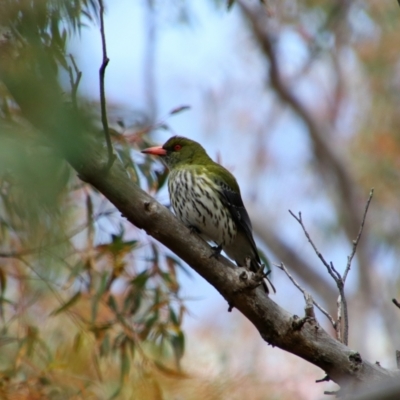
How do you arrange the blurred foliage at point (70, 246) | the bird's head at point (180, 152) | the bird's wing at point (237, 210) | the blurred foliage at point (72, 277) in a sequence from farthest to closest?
the bird's head at point (180, 152)
the bird's wing at point (237, 210)
the blurred foliage at point (72, 277)
the blurred foliage at point (70, 246)

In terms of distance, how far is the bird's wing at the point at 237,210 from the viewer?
444cm

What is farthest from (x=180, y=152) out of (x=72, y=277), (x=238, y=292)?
(x=238, y=292)

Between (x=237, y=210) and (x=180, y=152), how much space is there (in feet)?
2.07

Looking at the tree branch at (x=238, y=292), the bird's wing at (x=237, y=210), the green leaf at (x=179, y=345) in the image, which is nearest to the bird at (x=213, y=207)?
the bird's wing at (x=237, y=210)

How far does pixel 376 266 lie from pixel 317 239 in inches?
36.0

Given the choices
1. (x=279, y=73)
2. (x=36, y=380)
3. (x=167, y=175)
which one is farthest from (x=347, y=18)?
(x=36, y=380)

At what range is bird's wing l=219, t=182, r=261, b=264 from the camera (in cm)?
444

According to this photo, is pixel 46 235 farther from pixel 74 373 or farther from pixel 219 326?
pixel 219 326

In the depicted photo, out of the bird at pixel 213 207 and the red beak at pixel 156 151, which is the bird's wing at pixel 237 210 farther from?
the red beak at pixel 156 151

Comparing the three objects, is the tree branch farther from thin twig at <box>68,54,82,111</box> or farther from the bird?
the bird

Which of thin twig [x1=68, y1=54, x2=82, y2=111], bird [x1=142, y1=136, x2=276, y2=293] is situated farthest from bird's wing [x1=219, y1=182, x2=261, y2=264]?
thin twig [x1=68, y1=54, x2=82, y2=111]

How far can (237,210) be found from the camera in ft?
14.8

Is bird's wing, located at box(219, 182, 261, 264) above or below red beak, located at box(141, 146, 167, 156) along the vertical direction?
below

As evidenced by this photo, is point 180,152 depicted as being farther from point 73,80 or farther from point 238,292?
point 73,80
